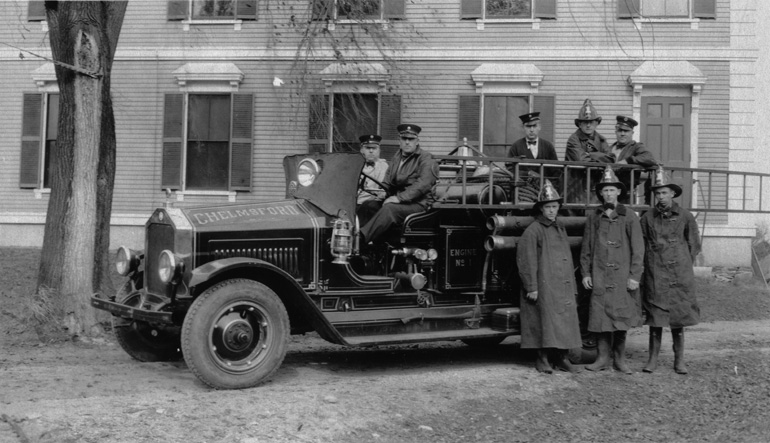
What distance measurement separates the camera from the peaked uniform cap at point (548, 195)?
7.40m

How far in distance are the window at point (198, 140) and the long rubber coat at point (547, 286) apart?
30.8ft

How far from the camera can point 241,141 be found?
15.6 metres

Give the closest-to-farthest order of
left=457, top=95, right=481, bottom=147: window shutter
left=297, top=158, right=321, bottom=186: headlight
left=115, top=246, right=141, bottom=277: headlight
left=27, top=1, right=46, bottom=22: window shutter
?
left=115, top=246, right=141, bottom=277: headlight, left=297, top=158, right=321, bottom=186: headlight, left=457, top=95, right=481, bottom=147: window shutter, left=27, top=1, right=46, bottom=22: window shutter

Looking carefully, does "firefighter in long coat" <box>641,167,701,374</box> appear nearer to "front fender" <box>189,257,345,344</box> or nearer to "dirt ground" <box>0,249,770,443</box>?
"dirt ground" <box>0,249,770,443</box>

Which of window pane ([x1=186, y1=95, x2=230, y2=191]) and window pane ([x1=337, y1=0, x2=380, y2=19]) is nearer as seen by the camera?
window pane ([x1=337, y1=0, x2=380, y2=19])

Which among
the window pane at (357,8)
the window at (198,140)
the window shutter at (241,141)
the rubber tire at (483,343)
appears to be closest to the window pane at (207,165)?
the window at (198,140)

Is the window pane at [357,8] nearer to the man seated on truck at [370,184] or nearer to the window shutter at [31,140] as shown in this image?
the man seated on truck at [370,184]

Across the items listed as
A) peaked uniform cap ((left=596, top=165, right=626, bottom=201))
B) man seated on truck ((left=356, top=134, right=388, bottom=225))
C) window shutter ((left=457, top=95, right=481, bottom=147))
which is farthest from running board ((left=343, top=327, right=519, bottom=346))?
window shutter ((left=457, top=95, right=481, bottom=147))

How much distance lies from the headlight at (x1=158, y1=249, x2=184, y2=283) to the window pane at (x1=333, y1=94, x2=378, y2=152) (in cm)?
915

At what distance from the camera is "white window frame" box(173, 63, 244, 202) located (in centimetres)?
1556

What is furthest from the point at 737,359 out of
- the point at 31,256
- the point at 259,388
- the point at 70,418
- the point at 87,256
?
the point at 31,256

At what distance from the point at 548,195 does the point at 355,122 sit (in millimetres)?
8403

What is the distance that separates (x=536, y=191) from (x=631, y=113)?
7.91 m

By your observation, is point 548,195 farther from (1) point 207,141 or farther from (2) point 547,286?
(1) point 207,141
